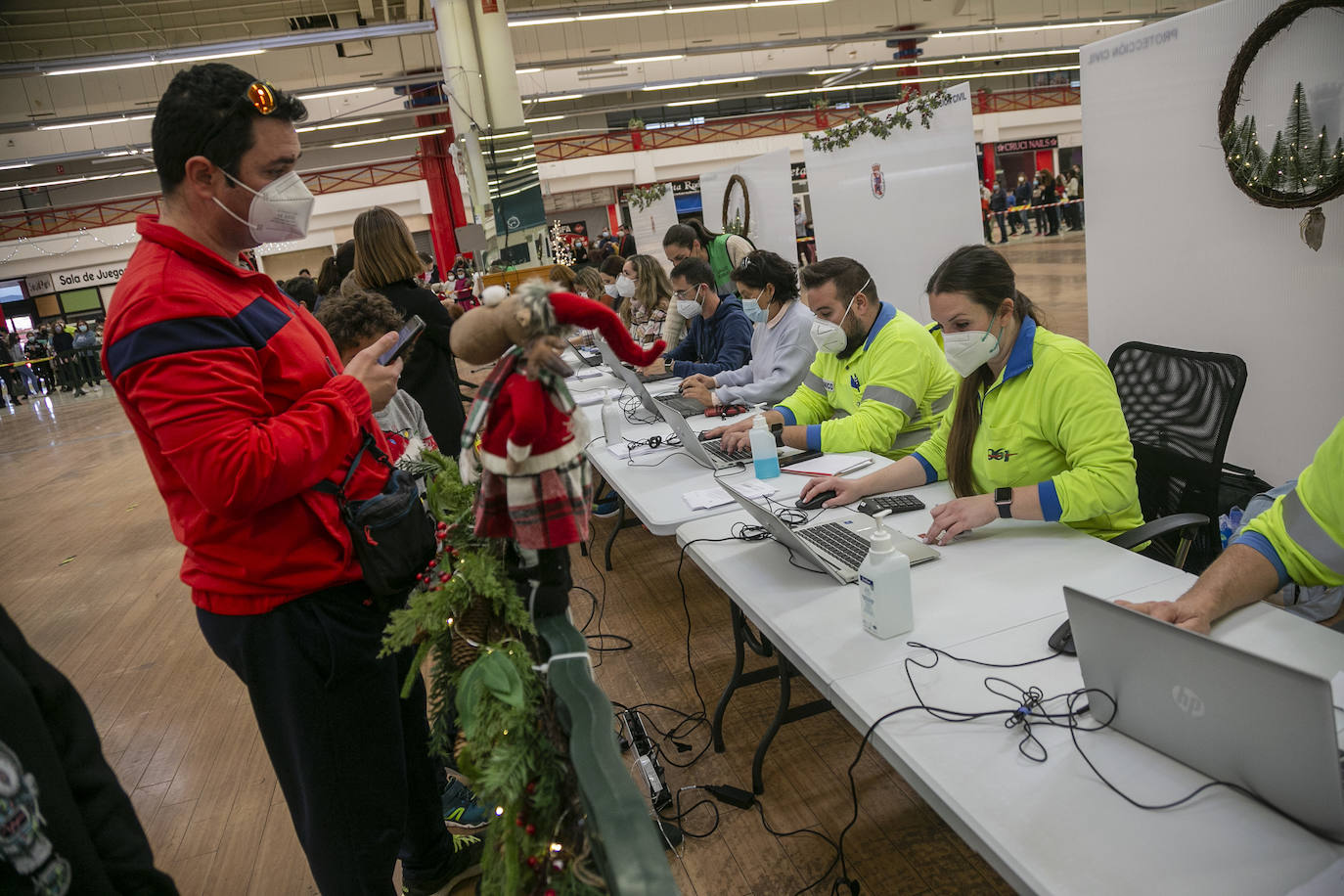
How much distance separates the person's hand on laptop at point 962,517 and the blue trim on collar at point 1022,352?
34 centimetres

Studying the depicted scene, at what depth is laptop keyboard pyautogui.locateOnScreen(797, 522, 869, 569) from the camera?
1706 mm

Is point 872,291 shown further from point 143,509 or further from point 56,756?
point 143,509

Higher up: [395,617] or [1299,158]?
[1299,158]

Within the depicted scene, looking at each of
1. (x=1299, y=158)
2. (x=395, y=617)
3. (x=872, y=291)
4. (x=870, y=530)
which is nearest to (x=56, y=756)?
(x=395, y=617)

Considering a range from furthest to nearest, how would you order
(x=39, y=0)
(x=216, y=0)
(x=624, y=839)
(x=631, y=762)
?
(x=216, y=0), (x=39, y=0), (x=631, y=762), (x=624, y=839)

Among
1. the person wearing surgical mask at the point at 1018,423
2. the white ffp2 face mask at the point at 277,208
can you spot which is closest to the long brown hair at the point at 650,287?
the person wearing surgical mask at the point at 1018,423

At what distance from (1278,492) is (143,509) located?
22.9 feet

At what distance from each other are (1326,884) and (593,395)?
3663mm

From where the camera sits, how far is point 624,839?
0.57m

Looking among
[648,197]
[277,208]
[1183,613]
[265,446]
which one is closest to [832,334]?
[1183,613]

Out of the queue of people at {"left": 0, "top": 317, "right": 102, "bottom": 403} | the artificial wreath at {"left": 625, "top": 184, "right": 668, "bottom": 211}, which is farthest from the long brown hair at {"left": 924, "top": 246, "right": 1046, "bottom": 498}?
the queue of people at {"left": 0, "top": 317, "right": 102, "bottom": 403}

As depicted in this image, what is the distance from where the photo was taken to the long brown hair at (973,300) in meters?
1.90

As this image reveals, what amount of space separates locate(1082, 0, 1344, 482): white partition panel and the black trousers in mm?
2916

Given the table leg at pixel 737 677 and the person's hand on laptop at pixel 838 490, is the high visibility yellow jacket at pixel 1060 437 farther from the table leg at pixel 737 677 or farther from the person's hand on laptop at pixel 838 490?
the table leg at pixel 737 677
